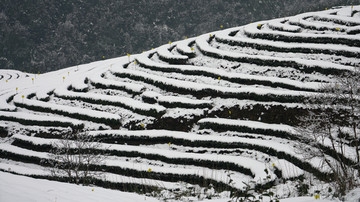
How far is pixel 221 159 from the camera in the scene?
10.9 m

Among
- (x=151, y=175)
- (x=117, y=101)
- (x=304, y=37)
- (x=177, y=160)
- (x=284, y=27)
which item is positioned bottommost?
(x=151, y=175)

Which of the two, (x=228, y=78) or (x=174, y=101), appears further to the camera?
(x=228, y=78)

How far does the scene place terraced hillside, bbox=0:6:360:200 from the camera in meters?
10.8

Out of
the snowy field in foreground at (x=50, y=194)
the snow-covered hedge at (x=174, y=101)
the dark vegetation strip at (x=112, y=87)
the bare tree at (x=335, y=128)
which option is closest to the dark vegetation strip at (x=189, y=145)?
the bare tree at (x=335, y=128)

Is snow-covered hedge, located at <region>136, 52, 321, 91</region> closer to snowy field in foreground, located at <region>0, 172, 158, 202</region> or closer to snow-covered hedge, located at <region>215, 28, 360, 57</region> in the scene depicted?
snow-covered hedge, located at <region>215, 28, 360, 57</region>

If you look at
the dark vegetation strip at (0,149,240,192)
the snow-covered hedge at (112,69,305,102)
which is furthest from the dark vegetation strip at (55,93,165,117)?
the dark vegetation strip at (0,149,240,192)

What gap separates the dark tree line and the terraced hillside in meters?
43.3

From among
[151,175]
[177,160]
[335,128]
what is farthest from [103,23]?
[335,128]

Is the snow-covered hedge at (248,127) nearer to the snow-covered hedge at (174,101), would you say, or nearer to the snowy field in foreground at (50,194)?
the snow-covered hedge at (174,101)

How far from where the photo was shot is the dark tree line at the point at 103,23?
5909cm

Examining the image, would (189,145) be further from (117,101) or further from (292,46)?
(292,46)

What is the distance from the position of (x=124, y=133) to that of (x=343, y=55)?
11.7 metres

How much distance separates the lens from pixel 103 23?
64.2m

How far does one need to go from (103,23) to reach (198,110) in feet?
183
